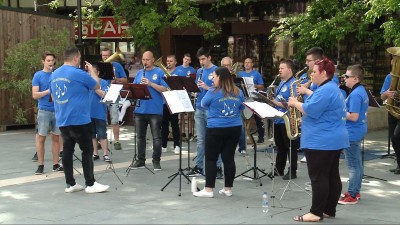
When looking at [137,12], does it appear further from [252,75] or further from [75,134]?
[75,134]

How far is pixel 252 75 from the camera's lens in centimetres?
1491

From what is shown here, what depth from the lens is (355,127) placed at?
337 inches

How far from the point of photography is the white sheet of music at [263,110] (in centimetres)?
837

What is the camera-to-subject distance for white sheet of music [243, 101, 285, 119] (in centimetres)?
837

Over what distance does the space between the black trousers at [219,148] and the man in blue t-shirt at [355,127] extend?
1.47 meters

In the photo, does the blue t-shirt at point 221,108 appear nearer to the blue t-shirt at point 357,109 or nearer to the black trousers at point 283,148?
the blue t-shirt at point 357,109

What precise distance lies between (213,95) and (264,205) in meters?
1.70

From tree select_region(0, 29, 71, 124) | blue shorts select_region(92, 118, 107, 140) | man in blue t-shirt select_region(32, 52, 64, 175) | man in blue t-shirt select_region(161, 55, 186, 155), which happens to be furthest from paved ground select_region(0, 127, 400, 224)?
tree select_region(0, 29, 71, 124)

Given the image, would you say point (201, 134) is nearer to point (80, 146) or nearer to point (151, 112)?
point (151, 112)

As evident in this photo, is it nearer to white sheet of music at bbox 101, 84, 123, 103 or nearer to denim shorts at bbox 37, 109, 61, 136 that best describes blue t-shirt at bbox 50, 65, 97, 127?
white sheet of music at bbox 101, 84, 123, 103

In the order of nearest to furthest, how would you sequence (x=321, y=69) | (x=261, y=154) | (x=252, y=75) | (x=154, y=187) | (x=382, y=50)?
1. (x=321, y=69)
2. (x=154, y=187)
3. (x=261, y=154)
4. (x=252, y=75)
5. (x=382, y=50)

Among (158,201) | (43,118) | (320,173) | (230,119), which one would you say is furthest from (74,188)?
(320,173)

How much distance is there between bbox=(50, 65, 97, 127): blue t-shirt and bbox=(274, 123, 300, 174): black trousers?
10.1ft

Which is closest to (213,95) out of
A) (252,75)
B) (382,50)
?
(252,75)
